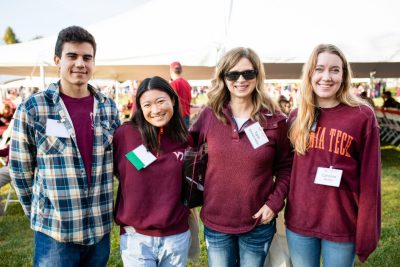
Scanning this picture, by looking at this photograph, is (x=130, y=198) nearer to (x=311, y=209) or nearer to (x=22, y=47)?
(x=311, y=209)

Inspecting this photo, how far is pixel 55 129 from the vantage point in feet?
5.75

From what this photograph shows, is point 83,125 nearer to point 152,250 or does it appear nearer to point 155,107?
point 155,107

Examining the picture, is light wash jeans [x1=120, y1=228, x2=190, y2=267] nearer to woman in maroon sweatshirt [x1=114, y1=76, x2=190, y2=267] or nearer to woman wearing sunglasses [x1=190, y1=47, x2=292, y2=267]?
woman in maroon sweatshirt [x1=114, y1=76, x2=190, y2=267]

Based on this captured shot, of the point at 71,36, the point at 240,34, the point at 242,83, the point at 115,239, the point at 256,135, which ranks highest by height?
the point at 240,34

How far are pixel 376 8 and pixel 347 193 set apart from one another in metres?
4.66

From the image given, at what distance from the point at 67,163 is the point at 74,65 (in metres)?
0.52

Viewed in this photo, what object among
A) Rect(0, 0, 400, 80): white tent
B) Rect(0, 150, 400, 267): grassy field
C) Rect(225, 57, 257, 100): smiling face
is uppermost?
Rect(0, 0, 400, 80): white tent

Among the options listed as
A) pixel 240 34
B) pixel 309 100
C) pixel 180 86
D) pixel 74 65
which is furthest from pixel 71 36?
pixel 180 86

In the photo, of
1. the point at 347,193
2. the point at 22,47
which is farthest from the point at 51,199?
the point at 22,47

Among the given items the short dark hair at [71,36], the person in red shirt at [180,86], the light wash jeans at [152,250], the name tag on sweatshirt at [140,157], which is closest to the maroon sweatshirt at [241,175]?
the light wash jeans at [152,250]

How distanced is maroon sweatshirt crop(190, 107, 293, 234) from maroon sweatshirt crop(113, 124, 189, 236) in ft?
0.58

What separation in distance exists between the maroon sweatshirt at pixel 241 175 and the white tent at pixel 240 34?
10.2ft

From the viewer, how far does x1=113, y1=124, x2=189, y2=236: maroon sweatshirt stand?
1896 millimetres

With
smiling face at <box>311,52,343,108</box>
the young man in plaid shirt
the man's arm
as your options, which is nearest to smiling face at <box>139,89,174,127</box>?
the young man in plaid shirt
